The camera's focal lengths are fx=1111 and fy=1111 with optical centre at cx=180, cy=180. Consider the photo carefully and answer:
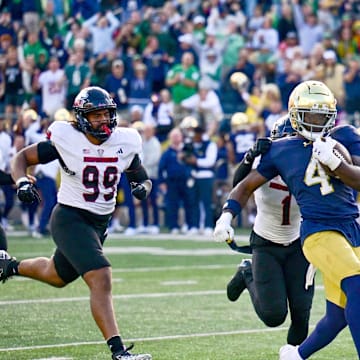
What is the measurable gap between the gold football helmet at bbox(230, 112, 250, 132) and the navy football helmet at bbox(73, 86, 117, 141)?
9340 millimetres

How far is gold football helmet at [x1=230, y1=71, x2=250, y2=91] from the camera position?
16516 millimetres

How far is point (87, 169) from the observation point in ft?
20.6

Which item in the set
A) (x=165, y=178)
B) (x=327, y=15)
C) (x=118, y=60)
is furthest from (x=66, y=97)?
(x=327, y=15)

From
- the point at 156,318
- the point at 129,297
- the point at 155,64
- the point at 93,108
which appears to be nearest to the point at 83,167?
the point at 93,108

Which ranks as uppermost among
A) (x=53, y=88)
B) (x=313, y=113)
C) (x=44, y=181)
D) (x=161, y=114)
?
(x=313, y=113)

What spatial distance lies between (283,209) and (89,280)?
1197mm

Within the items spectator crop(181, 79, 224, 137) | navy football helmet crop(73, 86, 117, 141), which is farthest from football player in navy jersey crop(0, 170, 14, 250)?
spectator crop(181, 79, 224, 137)

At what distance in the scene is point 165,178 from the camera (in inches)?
619

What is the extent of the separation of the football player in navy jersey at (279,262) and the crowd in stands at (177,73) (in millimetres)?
8007

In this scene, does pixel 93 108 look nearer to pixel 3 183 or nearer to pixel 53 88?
pixel 3 183

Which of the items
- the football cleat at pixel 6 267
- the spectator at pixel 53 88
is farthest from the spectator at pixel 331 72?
the football cleat at pixel 6 267

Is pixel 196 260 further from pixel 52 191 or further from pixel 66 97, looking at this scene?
pixel 66 97

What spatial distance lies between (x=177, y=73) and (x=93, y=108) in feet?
33.5

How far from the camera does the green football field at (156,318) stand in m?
6.66
